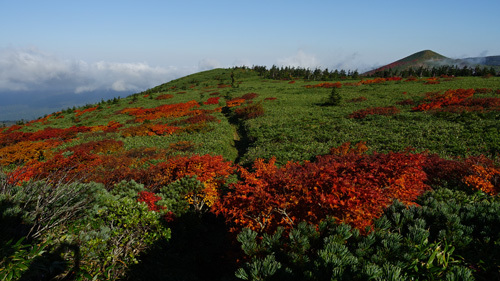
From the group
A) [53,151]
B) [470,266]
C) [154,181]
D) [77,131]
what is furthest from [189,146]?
[77,131]

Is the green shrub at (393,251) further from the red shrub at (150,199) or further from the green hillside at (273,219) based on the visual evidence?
the red shrub at (150,199)

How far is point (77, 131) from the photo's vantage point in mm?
31969

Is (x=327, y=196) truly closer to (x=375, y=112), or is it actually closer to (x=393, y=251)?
(x=393, y=251)

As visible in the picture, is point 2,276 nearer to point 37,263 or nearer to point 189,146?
point 37,263

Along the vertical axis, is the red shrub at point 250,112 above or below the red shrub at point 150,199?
above

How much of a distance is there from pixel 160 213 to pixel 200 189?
207 centimetres

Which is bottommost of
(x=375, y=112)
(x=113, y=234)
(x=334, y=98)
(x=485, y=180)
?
(x=485, y=180)

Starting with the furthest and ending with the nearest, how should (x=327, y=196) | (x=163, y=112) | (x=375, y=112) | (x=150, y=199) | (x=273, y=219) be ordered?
(x=163, y=112), (x=375, y=112), (x=150, y=199), (x=273, y=219), (x=327, y=196)

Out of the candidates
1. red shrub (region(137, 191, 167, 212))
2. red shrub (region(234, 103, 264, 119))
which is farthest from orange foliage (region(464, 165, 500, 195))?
red shrub (region(234, 103, 264, 119))

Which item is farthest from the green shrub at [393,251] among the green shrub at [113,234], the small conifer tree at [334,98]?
the small conifer tree at [334,98]

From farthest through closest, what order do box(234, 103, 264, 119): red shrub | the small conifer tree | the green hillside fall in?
the small conifer tree, box(234, 103, 264, 119): red shrub, the green hillside

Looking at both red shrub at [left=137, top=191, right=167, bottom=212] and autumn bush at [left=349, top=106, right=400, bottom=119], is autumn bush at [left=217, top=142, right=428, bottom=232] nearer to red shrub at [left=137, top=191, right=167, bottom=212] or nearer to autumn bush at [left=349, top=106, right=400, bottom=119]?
red shrub at [left=137, top=191, right=167, bottom=212]

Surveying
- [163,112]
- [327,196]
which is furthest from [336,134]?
[163,112]

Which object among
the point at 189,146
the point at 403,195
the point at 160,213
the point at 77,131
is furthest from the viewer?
the point at 77,131
